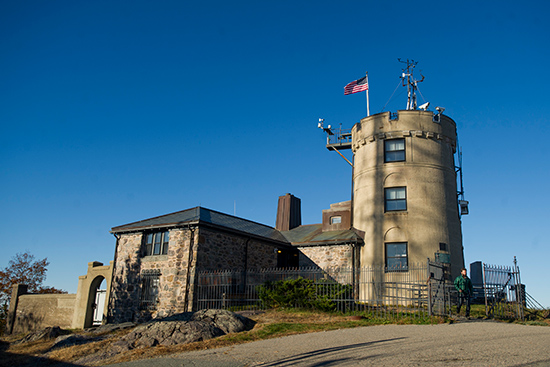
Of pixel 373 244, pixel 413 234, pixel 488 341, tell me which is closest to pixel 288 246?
pixel 373 244

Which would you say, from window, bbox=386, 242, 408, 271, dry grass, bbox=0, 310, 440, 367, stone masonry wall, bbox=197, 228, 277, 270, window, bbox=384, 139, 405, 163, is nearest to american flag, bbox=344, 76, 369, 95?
window, bbox=384, 139, 405, 163

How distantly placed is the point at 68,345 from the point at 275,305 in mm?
7350

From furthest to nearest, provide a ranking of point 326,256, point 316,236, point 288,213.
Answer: point 288,213
point 316,236
point 326,256

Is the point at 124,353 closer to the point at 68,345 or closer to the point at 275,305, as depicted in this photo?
the point at 68,345

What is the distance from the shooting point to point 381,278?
70.0ft

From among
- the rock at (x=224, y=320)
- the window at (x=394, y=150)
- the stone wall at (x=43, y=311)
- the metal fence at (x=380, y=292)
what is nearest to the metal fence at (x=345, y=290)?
the metal fence at (x=380, y=292)

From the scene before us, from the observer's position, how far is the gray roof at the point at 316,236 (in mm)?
22800

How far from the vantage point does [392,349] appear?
942 cm

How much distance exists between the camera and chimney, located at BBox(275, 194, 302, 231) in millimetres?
28500

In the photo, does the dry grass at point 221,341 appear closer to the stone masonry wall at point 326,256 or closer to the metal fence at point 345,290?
the metal fence at point 345,290

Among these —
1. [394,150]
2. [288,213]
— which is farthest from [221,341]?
[288,213]

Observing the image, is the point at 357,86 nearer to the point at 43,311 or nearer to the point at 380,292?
the point at 380,292

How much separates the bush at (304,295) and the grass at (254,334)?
41 cm

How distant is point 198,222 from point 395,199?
10.1 meters
